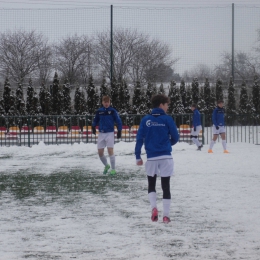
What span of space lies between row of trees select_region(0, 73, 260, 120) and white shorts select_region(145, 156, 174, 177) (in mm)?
24441

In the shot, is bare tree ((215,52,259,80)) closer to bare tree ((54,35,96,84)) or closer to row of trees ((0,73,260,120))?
row of trees ((0,73,260,120))

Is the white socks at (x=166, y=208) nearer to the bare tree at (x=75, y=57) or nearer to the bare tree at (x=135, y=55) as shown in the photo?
the bare tree at (x=135, y=55)

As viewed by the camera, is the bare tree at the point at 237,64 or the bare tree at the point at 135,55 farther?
the bare tree at the point at 135,55

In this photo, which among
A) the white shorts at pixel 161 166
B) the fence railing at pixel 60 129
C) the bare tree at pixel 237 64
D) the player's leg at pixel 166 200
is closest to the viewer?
the player's leg at pixel 166 200

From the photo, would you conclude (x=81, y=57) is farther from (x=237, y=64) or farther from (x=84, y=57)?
A: (x=237, y=64)

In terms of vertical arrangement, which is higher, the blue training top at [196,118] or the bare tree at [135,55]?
the bare tree at [135,55]

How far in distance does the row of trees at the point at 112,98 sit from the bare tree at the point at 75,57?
57.8ft

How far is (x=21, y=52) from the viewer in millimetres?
51719

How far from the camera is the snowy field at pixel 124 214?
506 centimetres

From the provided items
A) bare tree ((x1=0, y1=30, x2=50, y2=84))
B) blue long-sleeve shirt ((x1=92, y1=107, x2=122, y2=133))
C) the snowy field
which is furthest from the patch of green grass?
bare tree ((x1=0, y1=30, x2=50, y2=84))

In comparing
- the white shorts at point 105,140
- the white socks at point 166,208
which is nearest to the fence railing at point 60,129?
the white shorts at point 105,140

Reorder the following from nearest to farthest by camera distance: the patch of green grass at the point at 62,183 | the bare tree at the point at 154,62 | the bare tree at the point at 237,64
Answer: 1. the patch of green grass at the point at 62,183
2. the bare tree at the point at 237,64
3. the bare tree at the point at 154,62

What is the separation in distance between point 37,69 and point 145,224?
4686 centimetres

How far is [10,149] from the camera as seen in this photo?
64.3 ft
